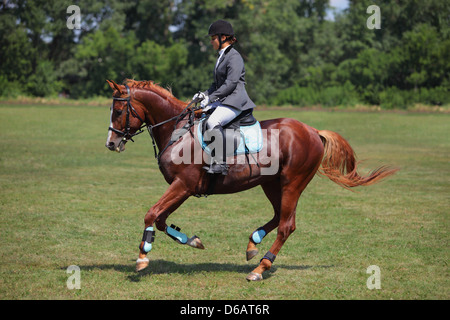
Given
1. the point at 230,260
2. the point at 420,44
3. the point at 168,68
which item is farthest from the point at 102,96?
the point at 230,260

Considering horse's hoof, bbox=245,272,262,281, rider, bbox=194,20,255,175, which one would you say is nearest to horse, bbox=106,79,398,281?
horse's hoof, bbox=245,272,262,281

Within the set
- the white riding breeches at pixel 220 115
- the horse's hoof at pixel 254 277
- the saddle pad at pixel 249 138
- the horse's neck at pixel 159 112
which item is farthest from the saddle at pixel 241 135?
the horse's hoof at pixel 254 277

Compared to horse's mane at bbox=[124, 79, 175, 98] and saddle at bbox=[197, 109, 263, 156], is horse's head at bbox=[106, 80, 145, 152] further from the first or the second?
saddle at bbox=[197, 109, 263, 156]

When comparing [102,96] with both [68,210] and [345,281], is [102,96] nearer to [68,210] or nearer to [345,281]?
[68,210]

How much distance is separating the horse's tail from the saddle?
1274 mm

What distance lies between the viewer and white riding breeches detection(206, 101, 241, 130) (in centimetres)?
784

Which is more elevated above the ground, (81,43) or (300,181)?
(81,43)

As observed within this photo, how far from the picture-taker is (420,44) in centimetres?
5641

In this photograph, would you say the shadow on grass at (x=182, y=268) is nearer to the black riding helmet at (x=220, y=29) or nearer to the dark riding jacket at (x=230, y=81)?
the dark riding jacket at (x=230, y=81)

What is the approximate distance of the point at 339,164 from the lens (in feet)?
29.4

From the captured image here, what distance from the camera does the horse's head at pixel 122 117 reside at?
25.6 feet

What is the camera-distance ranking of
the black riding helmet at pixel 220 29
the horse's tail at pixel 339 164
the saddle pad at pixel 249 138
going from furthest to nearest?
the horse's tail at pixel 339 164
the saddle pad at pixel 249 138
the black riding helmet at pixel 220 29

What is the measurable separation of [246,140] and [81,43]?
6683 centimetres

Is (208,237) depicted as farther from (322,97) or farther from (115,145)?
(322,97)
